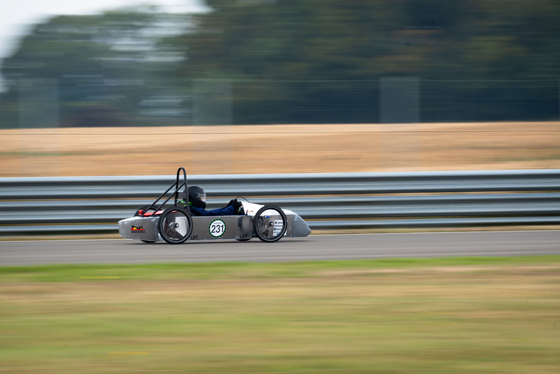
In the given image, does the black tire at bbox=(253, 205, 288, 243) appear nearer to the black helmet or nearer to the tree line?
the black helmet

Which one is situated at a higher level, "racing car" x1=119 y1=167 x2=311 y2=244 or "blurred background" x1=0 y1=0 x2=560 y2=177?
"blurred background" x1=0 y1=0 x2=560 y2=177

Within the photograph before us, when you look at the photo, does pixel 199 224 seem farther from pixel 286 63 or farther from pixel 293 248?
pixel 286 63

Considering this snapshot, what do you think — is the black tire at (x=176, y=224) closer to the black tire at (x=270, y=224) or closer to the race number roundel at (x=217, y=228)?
the race number roundel at (x=217, y=228)

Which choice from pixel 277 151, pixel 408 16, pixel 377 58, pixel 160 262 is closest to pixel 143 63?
pixel 277 151

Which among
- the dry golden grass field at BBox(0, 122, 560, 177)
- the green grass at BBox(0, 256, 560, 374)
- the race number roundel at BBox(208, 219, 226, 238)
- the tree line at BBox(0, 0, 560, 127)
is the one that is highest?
→ the tree line at BBox(0, 0, 560, 127)

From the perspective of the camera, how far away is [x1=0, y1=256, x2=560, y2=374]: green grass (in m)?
4.11

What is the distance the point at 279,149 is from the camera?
510 inches

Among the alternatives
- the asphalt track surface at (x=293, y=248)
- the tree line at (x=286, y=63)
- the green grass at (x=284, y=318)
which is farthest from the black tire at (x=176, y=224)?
the tree line at (x=286, y=63)

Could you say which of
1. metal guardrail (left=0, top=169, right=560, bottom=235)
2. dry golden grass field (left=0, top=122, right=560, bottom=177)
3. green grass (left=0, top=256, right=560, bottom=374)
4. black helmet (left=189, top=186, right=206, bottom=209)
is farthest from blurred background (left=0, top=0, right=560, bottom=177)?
green grass (left=0, top=256, right=560, bottom=374)

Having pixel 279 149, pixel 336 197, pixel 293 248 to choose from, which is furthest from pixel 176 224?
pixel 279 149

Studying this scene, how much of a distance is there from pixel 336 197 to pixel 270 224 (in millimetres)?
1597

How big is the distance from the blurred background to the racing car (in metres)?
2.35

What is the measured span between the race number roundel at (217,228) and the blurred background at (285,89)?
7.83ft

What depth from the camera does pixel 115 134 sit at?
12.7 m
